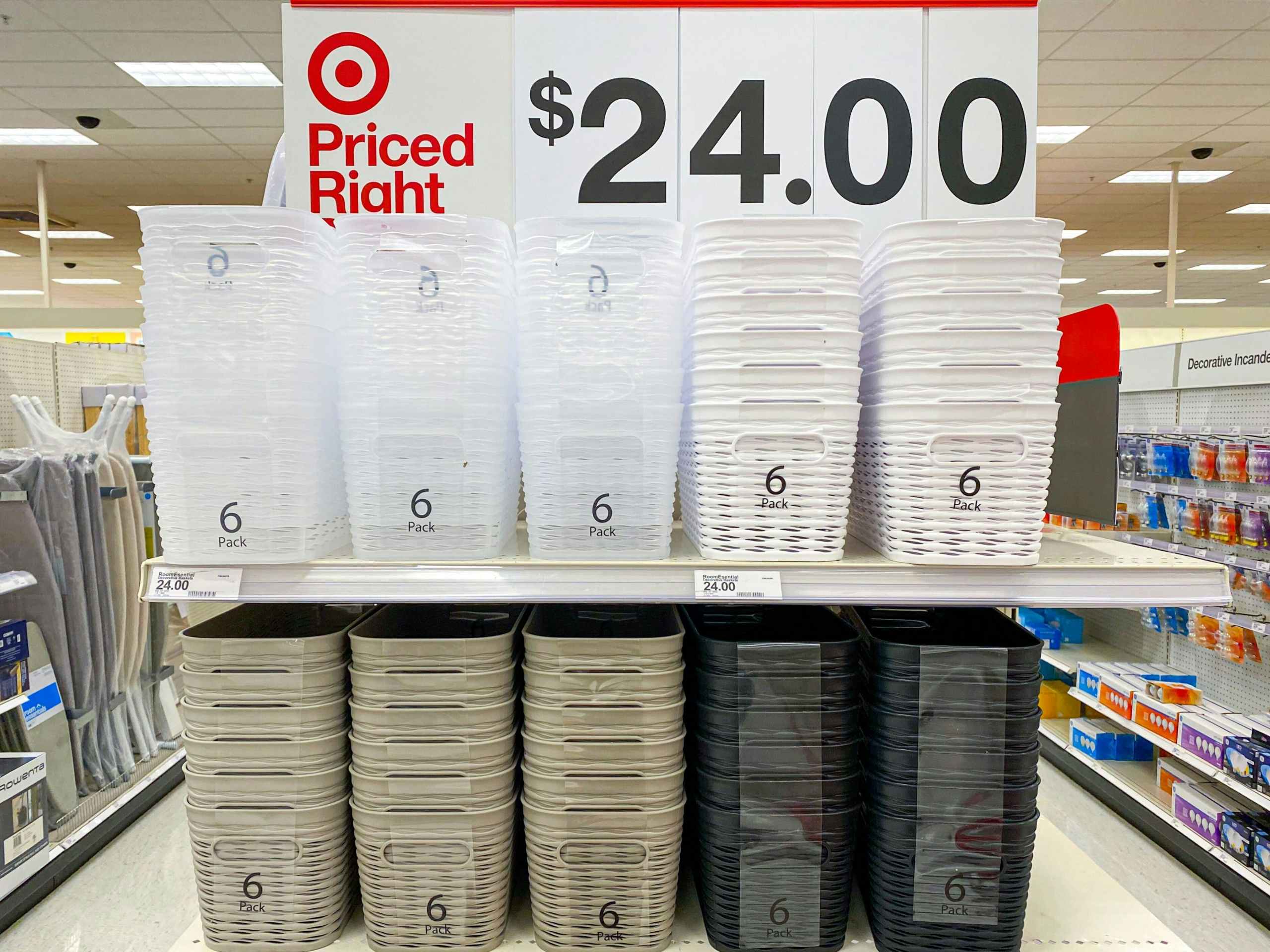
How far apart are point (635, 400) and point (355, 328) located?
0.41m

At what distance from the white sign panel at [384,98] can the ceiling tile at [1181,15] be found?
15.4 feet

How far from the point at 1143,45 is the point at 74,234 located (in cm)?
1161

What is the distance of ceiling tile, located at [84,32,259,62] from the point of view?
16.8 ft

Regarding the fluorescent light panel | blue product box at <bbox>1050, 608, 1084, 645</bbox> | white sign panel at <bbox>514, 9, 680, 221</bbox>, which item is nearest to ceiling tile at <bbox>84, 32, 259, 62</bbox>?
white sign panel at <bbox>514, 9, 680, 221</bbox>

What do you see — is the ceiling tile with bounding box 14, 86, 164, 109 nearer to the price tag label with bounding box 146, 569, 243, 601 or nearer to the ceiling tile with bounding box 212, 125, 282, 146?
the ceiling tile with bounding box 212, 125, 282, 146

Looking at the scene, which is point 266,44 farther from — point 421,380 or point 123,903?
point 421,380

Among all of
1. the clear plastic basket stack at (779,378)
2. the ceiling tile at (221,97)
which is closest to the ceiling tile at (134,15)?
the ceiling tile at (221,97)

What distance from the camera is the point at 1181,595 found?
3.89ft

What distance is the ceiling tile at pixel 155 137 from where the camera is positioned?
6895mm

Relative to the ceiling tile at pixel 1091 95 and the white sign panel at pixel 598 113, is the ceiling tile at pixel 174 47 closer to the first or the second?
the white sign panel at pixel 598 113

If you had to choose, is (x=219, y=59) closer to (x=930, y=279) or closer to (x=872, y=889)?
(x=930, y=279)

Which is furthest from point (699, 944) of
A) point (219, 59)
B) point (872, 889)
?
point (219, 59)

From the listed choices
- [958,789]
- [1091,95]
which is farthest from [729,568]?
[1091,95]

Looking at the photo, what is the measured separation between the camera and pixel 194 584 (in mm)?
1164
